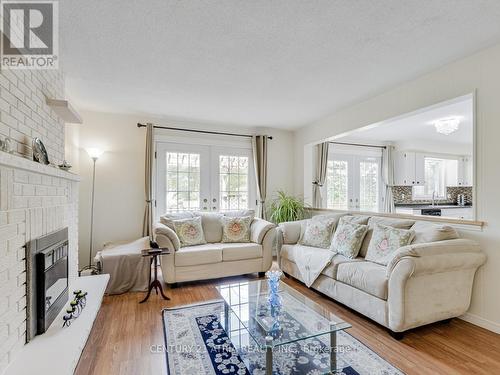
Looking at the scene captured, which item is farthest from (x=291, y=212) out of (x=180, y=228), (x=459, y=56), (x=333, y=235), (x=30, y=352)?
(x=30, y=352)

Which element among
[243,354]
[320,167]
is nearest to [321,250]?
[243,354]

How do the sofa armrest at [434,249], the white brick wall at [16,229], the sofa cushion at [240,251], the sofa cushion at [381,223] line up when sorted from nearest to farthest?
the white brick wall at [16,229] < the sofa armrest at [434,249] < the sofa cushion at [381,223] < the sofa cushion at [240,251]

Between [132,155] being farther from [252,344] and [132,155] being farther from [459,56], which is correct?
[459,56]

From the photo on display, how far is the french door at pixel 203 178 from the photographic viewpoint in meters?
4.43

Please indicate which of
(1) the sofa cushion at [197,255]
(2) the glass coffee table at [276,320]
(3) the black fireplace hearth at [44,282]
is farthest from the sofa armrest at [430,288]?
(3) the black fireplace hearth at [44,282]

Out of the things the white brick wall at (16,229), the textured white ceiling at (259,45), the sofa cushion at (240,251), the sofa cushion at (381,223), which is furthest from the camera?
the sofa cushion at (240,251)

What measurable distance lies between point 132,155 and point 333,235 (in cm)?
326

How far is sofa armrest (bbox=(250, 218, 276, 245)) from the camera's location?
3812 mm

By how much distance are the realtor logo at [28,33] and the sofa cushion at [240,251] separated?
8.89ft

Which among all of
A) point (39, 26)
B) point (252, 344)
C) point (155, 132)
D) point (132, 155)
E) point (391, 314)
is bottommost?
point (252, 344)

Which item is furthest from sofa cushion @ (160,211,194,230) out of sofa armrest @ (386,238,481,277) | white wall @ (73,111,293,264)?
sofa armrest @ (386,238,481,277)

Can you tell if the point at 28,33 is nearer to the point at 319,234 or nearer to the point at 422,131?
the point at 319,234

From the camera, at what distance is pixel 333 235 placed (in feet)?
11.3

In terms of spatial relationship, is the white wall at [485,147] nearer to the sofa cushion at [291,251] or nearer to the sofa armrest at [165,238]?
the sofa cushion at [291,251]
